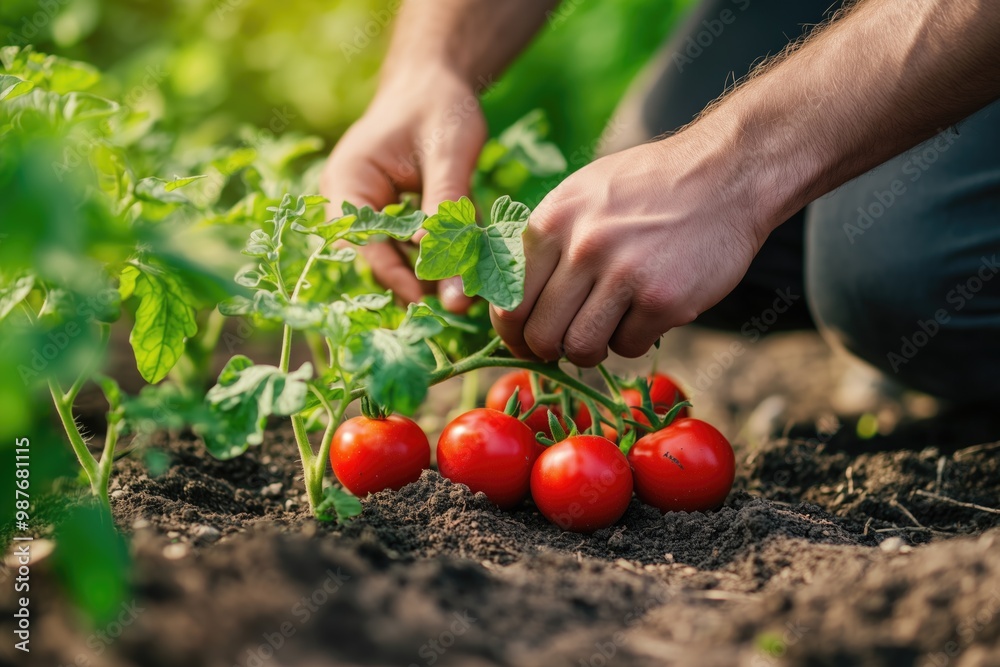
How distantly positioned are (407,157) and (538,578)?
1.17 meters

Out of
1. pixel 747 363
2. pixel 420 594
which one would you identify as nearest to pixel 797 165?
pixel 420 594

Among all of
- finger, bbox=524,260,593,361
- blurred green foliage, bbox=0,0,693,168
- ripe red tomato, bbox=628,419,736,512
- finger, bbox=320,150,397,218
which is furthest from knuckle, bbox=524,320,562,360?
blurred green foliage, bbox=0,0,693,168

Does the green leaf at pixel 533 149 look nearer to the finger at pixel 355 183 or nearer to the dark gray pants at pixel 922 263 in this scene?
the finger at pixel 355 183

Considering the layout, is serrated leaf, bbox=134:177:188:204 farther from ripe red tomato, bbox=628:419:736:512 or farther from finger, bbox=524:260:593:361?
ripe red tomato, bbox=628:419:736:512

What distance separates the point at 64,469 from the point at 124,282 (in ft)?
1.64

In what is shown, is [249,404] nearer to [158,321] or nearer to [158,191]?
[158,321]

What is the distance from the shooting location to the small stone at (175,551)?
4.00 ft

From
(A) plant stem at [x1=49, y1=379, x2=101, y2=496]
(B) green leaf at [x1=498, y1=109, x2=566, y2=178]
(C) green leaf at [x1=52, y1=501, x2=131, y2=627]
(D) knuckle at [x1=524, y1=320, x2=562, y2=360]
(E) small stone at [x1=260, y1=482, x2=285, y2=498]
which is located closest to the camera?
(C) green leaf at [x1=52, y1=501, x2=131, y2=627]

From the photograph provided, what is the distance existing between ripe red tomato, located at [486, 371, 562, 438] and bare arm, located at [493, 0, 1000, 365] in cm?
25

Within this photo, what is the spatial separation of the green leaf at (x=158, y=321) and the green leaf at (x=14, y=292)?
0.19 m

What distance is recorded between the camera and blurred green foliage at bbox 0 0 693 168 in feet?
10.9

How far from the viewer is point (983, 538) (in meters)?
1.13

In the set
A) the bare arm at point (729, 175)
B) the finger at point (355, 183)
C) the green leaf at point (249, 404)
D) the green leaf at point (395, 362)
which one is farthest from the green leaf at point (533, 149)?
the green leaf at point (249, 404)

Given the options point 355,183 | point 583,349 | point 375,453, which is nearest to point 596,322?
point 583,349
